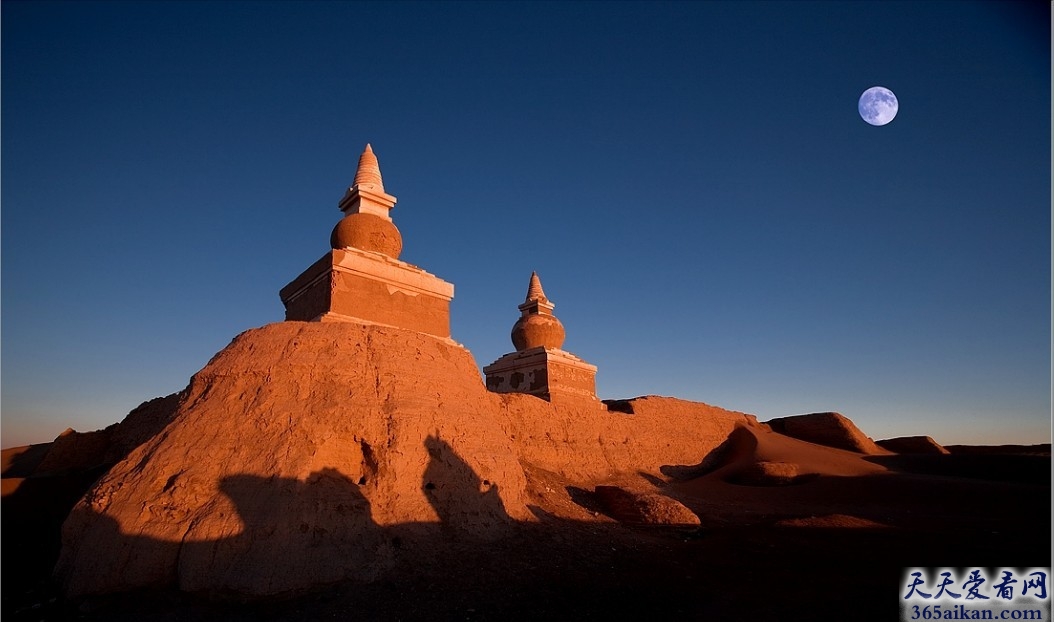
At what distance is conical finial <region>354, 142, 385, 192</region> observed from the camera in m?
12.3

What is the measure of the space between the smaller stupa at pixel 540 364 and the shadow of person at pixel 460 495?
27.4 ft

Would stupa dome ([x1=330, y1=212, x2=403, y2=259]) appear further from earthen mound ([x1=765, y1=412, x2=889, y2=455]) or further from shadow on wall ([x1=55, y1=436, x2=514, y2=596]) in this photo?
earthen mound ([x1=765, y1=412, x2=889, y2=455])

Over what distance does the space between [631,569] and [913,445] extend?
19.9 meters

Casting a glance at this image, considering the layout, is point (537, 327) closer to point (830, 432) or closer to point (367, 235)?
point (367, 235)

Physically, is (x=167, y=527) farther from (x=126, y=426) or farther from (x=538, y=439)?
(x=538, y=439)

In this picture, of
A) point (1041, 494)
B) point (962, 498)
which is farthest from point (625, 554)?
point (1041, 494)

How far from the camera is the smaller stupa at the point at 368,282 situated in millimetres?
9875

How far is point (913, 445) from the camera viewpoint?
20.5 m

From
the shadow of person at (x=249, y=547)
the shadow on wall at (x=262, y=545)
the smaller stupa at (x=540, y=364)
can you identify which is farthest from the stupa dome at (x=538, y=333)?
the shadow of person at (x=249, y=547)

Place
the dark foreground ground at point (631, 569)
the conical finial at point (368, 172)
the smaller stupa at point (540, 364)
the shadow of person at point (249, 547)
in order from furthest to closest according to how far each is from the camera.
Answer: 1. the smaller stupa at point (540, 364)
2. the conical finial at point (368, 172)
3. the shadow of person at point (249, 547)
4. the dark foreground ground at point (631, 569)

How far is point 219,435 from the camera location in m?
6.52

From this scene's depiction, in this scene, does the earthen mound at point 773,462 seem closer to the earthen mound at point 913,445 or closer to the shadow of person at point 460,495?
the earthen mound at point 913,445

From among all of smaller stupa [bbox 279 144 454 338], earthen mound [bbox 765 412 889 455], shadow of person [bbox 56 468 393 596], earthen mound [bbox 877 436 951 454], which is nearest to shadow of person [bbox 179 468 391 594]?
shadow of person [bbox 56 468 393 596]

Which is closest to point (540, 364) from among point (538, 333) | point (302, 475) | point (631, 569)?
point (538, 333)
